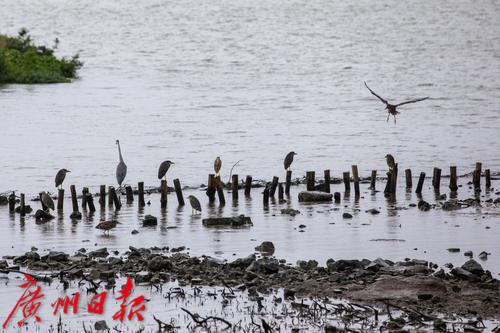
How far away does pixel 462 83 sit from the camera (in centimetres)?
5822

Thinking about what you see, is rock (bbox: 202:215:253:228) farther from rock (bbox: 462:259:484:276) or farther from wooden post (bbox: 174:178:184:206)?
rock (bbox: 462:259:484:276)

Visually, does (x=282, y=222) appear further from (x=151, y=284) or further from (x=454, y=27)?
(x=454, y=27)

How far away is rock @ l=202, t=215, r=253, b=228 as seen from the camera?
66.6ft

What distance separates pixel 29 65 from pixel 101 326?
45783 millimetres

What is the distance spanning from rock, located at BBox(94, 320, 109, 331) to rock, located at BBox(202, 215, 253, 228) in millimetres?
7113

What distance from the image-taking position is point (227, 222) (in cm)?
2044

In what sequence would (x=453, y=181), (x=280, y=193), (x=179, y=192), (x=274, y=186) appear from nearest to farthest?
(x=179, y=192)
(x=274, y=186)
(x=280, y=193)
(x=453, y=181)

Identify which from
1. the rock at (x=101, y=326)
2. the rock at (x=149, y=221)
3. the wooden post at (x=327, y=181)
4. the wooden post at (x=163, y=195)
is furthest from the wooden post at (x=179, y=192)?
the rock at (x=101, y=326)

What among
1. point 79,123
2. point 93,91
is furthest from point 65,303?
point 93,91

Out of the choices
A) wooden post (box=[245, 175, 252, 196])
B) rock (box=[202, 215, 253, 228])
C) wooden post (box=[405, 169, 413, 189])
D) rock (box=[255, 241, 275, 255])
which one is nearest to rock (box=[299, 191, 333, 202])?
wooden post (box=[245, 175, 252, 196])

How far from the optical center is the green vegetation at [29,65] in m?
55.5

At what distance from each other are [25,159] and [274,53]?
48724 millimetres

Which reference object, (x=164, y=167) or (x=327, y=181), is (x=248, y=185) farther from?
(x=164, y=167)

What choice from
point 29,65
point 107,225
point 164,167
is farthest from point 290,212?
point 29,65
